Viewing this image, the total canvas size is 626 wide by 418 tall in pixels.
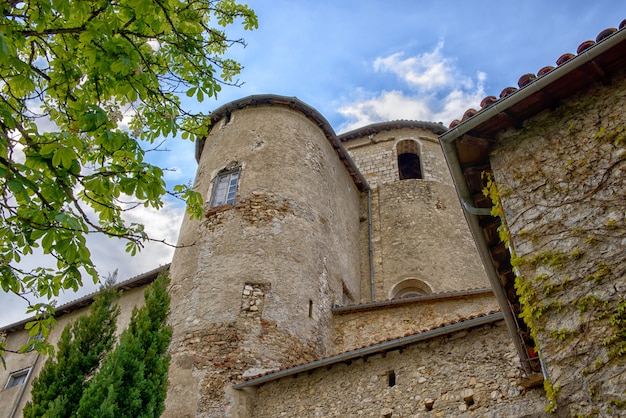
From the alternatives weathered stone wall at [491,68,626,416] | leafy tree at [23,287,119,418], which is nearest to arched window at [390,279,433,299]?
leafy tree at [23,287,119,418]

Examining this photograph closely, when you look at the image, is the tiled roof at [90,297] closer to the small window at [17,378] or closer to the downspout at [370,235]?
the small window at [17,378]

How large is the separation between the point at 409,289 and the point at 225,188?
6264mm

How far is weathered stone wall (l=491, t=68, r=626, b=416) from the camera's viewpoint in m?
Answer: 3.57

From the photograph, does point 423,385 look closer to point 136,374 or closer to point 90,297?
point 136,374

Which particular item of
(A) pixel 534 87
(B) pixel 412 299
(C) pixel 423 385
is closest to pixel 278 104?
(B) pixel 412 299

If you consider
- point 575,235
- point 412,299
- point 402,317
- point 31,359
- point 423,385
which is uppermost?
point 412,299

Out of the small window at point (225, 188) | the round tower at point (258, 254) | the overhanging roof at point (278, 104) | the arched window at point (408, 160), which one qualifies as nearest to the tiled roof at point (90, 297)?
the round tower at point (258, 254)

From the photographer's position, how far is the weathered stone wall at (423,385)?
6695 millimetres

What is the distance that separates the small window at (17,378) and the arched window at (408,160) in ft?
44.6

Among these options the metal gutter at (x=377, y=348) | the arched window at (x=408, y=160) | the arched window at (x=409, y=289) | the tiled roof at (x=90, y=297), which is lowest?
the metal gutter at (x=377, y=348)

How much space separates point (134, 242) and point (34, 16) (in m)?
2.05

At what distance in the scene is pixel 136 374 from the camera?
22.3 feet

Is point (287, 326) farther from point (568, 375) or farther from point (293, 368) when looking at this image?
point (568, 375)

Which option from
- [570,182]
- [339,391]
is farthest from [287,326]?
[570,182]
